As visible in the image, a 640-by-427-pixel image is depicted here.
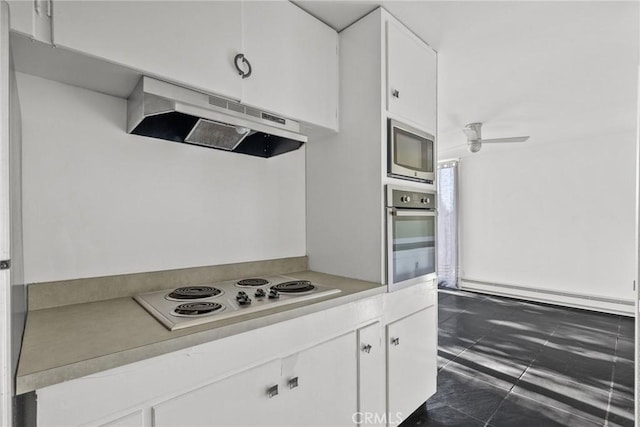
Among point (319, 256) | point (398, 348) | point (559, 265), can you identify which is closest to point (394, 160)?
point (319, 256)

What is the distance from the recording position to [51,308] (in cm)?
117

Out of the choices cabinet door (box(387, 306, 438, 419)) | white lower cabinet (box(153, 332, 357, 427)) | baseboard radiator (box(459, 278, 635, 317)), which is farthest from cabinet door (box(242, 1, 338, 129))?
baseboard radiator (box(459, 278, 635, 317))

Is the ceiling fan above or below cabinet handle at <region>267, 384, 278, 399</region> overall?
above

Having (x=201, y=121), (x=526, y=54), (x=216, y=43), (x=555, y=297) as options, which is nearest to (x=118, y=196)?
(x=201, y=121)

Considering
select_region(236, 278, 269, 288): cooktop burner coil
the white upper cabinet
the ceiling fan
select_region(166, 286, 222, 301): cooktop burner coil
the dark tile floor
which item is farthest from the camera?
the ceiling fan

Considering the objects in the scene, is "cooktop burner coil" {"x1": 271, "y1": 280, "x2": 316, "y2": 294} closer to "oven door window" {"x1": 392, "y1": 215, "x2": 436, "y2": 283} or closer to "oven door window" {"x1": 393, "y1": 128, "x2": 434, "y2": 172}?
"oven door window" {"x1": 392, "y1": 215, "x2": 436, "y2": 283}

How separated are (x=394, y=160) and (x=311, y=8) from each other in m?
0.88

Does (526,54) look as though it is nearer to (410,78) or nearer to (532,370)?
(410,78)

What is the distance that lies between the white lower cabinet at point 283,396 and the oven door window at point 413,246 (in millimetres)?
490

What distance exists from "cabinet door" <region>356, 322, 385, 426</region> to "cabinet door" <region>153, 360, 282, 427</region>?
47cm

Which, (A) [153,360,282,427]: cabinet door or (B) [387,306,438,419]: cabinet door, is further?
(B) [387,306,438,419]: cabinet door

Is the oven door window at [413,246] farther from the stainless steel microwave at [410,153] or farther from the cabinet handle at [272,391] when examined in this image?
the cabinet handle at [272,391]

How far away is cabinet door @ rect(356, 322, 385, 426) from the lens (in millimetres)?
1476

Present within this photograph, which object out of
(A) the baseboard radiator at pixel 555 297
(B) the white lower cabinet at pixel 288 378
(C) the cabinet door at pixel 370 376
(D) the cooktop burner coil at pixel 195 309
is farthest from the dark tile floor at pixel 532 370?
(D) the cooktop burner coil at pixel 195 309
